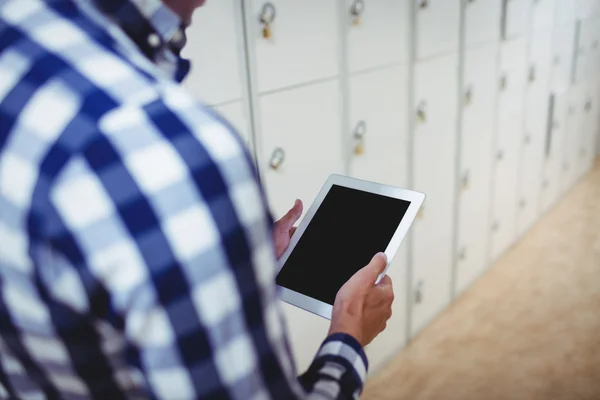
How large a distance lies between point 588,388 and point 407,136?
1159 millimetres

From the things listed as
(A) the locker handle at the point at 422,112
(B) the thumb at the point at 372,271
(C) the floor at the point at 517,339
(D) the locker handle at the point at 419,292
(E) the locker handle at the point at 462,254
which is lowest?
(C) the floor at the point at 517,339

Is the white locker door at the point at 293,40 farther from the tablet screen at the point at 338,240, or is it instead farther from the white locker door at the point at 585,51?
the white locker door at the point at 585,51

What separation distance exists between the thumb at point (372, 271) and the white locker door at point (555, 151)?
3.13m

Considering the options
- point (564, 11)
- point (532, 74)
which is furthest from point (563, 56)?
point (532, 74)

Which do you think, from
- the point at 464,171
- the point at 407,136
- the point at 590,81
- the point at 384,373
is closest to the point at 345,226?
the point at 407,136

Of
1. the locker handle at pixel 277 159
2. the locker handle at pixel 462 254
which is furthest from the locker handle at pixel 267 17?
the locker handle at pixel 462 254

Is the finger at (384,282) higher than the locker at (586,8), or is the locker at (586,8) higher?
the locker at (586,8)

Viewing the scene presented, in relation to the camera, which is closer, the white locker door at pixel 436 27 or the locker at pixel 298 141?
the locker at pixel 298 141

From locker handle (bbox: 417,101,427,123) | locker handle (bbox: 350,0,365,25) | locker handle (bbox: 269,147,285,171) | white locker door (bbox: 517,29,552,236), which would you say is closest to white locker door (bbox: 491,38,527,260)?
white locker door (bbox: 517,29,552,236)

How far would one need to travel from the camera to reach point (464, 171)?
8.67 ft

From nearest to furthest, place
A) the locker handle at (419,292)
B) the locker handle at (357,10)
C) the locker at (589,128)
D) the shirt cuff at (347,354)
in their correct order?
1. the shirt cuff at (347,354)
2. the locker handle at (357,10)
3. the locker handle at (419,292)
4. the locker at (589,128)

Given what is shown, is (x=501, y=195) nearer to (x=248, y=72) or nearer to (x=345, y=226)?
(x=248, y=72)

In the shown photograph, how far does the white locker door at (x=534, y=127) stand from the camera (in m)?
3.20

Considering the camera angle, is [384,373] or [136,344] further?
[384,373]
